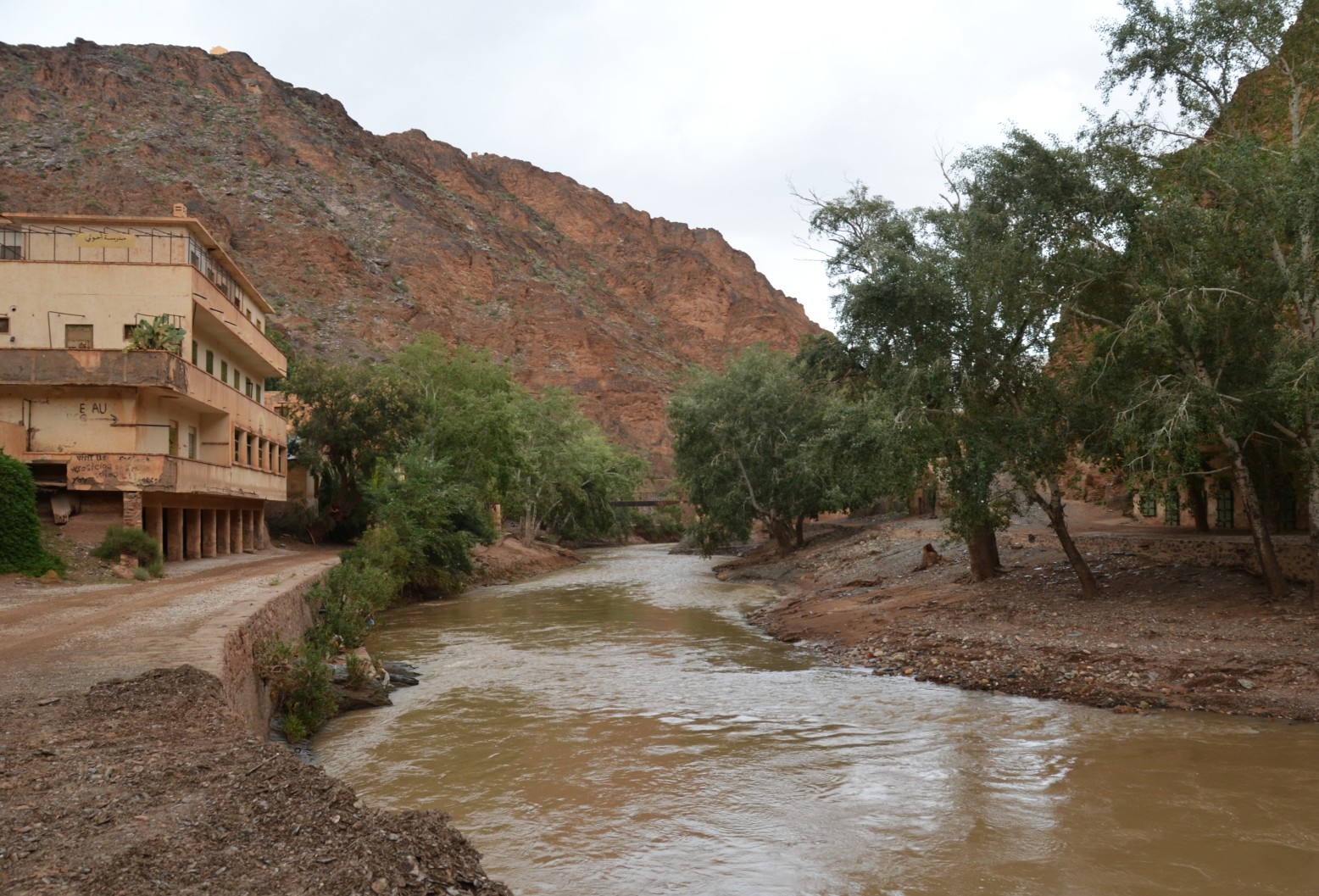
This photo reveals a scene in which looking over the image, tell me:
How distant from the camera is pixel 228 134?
363 feet

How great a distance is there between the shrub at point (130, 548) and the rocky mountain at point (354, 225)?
59.7 m

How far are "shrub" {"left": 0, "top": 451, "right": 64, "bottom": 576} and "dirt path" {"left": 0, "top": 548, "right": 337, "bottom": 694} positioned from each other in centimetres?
78

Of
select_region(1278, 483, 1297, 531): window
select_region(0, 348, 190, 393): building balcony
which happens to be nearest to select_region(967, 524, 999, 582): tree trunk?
select_region(1278, 483, 1297, 531): window

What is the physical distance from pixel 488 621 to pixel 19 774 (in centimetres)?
1884

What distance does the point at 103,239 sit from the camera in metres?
29.6

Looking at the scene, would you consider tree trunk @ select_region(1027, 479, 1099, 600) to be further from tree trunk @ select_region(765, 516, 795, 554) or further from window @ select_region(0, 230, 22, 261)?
window @ select_region(0, 230, 22, 261)

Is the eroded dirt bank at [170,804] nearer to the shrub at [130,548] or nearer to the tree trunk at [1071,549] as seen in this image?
the shrub at [130,548]

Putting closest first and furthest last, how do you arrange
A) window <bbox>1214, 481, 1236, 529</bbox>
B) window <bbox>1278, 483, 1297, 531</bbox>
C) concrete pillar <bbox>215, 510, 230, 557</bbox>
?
window <bbox>1278, 483, 1297, 531</bbox> < window <bbox>1214, 481, 1236, 529</bbox> < concrete pillar <bbox>215, 510, 230, 557</bbox>

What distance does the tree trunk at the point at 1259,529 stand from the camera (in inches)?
607

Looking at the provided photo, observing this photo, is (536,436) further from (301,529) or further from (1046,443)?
(1046,443)

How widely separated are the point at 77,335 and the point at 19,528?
8547 millimetres

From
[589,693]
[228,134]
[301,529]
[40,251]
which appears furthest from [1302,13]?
[228,134]

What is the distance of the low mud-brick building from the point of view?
2467cm

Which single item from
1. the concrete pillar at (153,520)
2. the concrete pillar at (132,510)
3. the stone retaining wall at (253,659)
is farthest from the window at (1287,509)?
the concrete pillar at (153,520)
